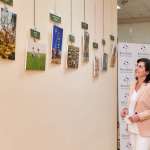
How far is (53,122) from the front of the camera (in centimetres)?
198

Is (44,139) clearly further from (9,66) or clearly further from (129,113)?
(129,113)

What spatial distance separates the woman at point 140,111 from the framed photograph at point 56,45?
1.10 m

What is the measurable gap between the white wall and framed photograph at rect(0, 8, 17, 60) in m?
5.87

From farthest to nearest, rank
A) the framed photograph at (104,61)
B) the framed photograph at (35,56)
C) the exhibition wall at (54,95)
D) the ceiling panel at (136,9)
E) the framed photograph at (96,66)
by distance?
the ceiling panel at (136,9), the framed photograph at (104,61), the framed photograph at (96,66), the framed photograph at (35,56), the exhibition wall at (54,95)

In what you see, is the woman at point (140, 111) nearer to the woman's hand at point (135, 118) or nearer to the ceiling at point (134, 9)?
the woman's hand at point (135, 118)

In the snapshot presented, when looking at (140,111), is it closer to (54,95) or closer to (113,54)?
(54,95)

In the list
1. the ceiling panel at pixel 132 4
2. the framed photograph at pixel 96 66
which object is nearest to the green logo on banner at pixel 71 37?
the framed photograph at pixel 96 66

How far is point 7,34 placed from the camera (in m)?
1.46

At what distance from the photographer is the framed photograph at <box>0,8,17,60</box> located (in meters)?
1.41

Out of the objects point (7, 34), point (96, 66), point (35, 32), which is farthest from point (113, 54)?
point (7, 34)

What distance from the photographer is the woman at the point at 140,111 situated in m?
2.27

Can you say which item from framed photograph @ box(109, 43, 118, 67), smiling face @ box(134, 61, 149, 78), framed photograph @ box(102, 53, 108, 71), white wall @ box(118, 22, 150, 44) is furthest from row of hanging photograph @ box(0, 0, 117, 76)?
white wall @ box(118, 22, 150, 44)

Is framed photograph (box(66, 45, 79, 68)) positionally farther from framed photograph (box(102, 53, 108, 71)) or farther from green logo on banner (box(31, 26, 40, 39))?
framed photograph (box(102, 53, 108, 71))

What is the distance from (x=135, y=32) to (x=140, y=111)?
196 inches
